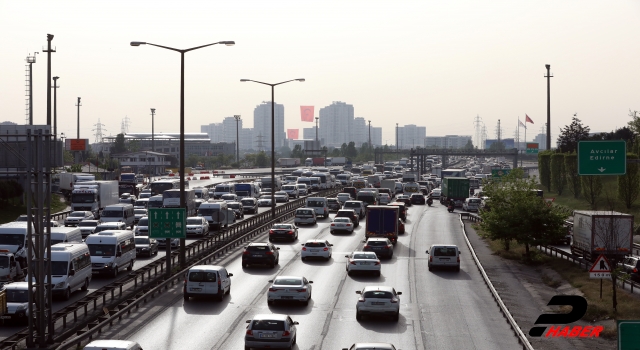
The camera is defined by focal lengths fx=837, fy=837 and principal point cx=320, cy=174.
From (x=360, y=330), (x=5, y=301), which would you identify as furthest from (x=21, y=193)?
(x=360, y=330)

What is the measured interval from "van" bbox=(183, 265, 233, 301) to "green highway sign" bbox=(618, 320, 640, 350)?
66.6 feet

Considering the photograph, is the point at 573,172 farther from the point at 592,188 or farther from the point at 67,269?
the point at 67,269

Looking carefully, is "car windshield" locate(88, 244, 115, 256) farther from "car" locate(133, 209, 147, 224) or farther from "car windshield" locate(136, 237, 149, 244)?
"car" locate(133, 209, 147, 224)

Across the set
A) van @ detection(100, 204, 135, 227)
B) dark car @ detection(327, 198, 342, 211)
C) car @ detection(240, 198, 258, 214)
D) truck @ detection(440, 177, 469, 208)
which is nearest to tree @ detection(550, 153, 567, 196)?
truck @ detection(440, 177, 469, 208)

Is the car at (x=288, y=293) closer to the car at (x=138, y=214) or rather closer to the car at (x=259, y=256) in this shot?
the car at (x=259, y=256)

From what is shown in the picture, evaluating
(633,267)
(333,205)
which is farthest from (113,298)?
(333,205)

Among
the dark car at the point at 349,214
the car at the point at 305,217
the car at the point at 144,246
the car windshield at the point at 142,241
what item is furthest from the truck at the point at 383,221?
the car windshield at the point at 142,241

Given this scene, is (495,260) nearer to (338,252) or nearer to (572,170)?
(338,252)

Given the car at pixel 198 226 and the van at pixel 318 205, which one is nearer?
the car at pixel 198 226

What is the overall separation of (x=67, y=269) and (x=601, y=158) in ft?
79.0

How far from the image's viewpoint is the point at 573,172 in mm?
96188

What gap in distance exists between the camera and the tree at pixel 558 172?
106688mm

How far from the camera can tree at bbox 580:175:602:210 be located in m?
81.3
